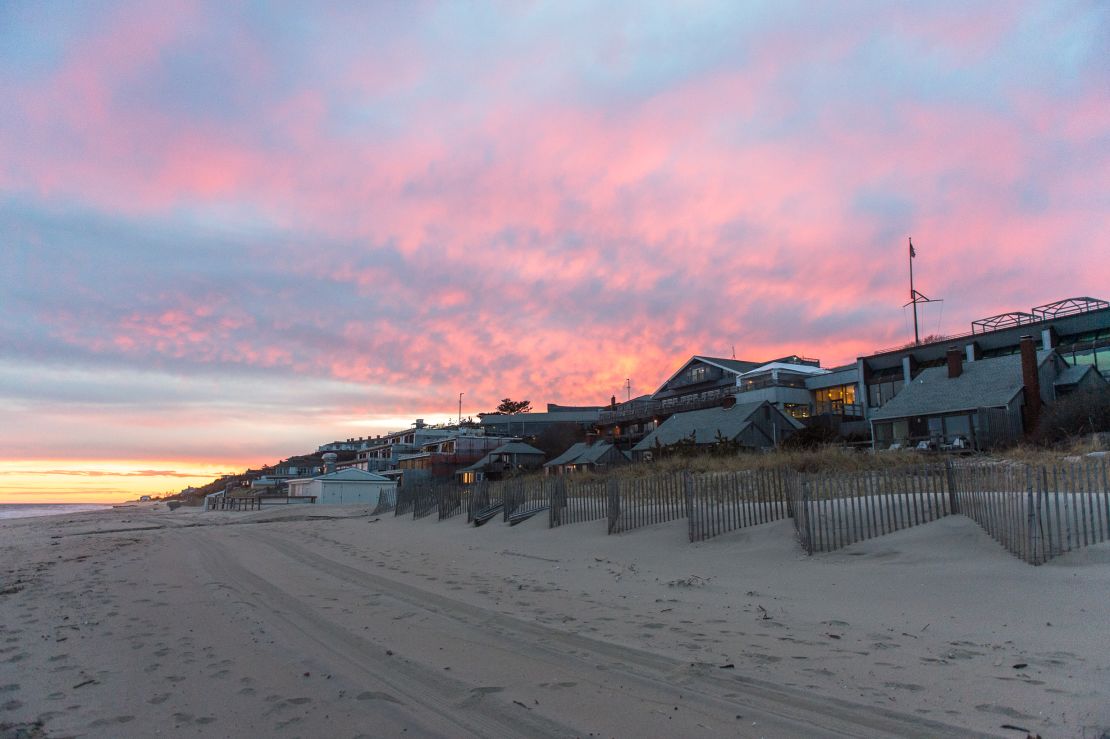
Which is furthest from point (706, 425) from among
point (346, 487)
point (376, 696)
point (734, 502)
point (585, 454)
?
point (376, 696)

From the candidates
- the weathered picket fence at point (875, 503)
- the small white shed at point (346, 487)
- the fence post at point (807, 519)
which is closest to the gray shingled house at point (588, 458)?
the small white shed at point (346, 487)

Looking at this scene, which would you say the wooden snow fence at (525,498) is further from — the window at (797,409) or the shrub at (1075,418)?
the window at (797,409)

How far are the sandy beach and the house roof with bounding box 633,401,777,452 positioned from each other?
2918 centimetres

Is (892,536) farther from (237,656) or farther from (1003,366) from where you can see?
(1003,366)

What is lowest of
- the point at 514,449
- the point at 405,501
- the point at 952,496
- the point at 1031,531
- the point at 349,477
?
the point at 405,501

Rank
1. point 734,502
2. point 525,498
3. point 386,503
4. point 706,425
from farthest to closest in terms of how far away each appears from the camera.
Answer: point 706,425 < point 386,503 < point 525,498 < point 734,502

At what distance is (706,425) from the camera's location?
1740 inches

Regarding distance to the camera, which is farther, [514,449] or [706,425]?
[514,449]

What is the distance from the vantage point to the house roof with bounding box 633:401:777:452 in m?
41.2

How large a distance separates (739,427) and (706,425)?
3751 millimetres

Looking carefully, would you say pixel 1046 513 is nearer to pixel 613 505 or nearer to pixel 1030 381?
pixel 613 505

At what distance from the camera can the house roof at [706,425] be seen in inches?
1622

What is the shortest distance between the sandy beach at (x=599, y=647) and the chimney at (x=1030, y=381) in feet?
86.6

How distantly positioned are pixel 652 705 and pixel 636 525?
1060 centimetres
